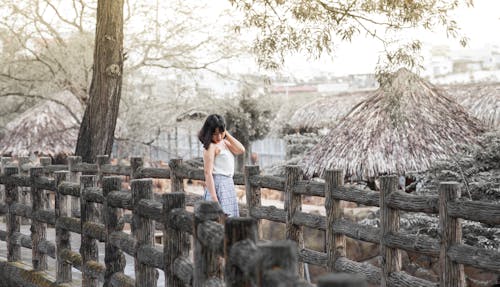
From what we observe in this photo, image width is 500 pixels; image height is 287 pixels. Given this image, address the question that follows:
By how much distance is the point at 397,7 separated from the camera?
13047 mm

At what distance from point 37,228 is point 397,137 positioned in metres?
9.38

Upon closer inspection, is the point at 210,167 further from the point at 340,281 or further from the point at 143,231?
the point at 340,281

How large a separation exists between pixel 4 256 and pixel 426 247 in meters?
6.31

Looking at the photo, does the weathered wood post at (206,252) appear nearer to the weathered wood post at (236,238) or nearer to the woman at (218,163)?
the weathered wood post at (236,238)

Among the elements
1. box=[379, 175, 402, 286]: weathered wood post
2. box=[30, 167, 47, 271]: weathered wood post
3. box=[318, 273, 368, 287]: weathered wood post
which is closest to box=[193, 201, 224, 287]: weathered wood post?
box=[318, 273, 368, 287]: weathered wood post

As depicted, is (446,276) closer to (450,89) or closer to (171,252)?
(171,252)

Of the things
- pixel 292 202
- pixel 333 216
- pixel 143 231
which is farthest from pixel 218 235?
pixel 292 202

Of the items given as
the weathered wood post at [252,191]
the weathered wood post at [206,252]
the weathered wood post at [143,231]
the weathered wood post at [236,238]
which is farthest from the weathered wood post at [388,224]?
the weathered wood post at [236,238]

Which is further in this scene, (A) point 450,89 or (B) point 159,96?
(B) point 159,96

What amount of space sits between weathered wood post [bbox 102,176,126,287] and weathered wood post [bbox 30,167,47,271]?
7.18 feet

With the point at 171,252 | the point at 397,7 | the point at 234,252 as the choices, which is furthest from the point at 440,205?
the point at 397,7

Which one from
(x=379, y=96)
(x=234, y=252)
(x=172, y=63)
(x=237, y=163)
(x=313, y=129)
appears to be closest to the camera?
(x=234, y=252)

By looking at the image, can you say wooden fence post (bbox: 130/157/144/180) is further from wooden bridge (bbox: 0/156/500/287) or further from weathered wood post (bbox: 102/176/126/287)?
weathered wood post (bbox: 102/176/126/287)

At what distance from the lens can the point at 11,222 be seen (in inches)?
432
